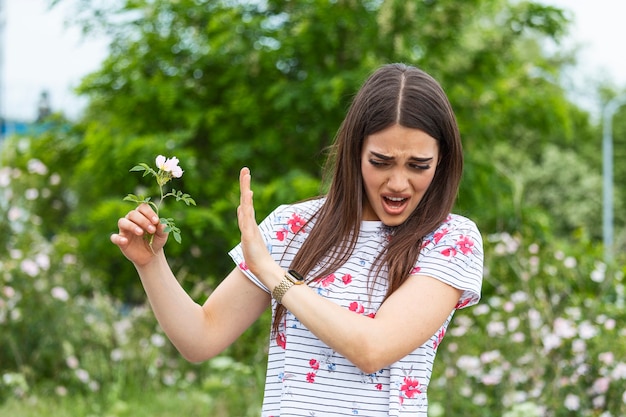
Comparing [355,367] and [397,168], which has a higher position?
[397,168]

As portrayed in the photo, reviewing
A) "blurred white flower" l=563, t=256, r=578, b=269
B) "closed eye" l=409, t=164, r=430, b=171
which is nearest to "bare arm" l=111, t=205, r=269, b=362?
A: "closed eye" l=409, t=164, r=430, b=171

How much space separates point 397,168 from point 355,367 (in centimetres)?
43

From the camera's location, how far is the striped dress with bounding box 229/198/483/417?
193 centimetres

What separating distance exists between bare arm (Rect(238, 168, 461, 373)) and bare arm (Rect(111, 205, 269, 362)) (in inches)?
8.0

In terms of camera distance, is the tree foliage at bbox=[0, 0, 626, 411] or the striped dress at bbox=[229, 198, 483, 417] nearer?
the striped dress at bbox=[229, 198, 483, 417]

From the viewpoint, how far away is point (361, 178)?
6.78ft

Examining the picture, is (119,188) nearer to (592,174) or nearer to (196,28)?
(196,28)

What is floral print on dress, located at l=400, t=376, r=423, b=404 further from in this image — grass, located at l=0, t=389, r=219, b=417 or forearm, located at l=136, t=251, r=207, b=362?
grass, located at l=0, t=389, r=219, b=417

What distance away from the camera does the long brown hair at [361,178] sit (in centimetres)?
197

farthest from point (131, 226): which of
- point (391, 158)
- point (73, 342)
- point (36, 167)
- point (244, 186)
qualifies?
point (36, 167)

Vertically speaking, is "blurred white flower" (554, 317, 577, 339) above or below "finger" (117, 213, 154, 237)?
below

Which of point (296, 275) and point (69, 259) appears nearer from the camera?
point (296, 275)

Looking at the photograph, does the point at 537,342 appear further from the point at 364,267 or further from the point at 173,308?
the point at 173,308

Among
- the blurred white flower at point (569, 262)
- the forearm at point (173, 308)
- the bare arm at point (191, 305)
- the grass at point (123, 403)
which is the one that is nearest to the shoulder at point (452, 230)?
the bare arm at point (191, 305)
